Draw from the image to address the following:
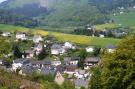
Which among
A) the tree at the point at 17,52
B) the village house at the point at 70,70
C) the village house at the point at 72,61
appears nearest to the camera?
the village house at the point at 70,70

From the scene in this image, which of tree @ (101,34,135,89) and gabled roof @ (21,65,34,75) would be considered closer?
tree @ (101,34,135,89)

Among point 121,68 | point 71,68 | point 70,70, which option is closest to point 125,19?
point 71,68

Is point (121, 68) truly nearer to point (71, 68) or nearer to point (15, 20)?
point (71, 68)

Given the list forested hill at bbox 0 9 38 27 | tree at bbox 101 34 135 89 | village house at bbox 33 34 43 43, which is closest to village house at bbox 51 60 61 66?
village house at bbox 33 34 43 43

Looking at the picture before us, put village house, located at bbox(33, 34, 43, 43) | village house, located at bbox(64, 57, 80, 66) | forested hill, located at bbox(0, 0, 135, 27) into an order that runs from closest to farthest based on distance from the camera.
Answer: village house, located at bbox(64, 57, 80, 66)
village house, located at bbox(33, 34, 43, 43)
forested hill, located at bbox(0, 0, 135, 27)

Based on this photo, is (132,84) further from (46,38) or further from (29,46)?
(46,38)

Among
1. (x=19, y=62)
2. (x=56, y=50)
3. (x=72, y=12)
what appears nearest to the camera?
(x=19, y=62)

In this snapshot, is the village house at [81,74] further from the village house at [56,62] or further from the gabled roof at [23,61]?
the gabled roof at [23,61]

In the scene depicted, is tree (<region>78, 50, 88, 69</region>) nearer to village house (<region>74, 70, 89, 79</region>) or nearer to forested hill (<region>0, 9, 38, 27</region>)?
village house (<region>74, 70, 89, 79</region>)

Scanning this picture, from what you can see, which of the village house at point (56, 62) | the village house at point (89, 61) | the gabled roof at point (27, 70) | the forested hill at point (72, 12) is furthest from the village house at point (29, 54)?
the forested hill at point (72, 12)
